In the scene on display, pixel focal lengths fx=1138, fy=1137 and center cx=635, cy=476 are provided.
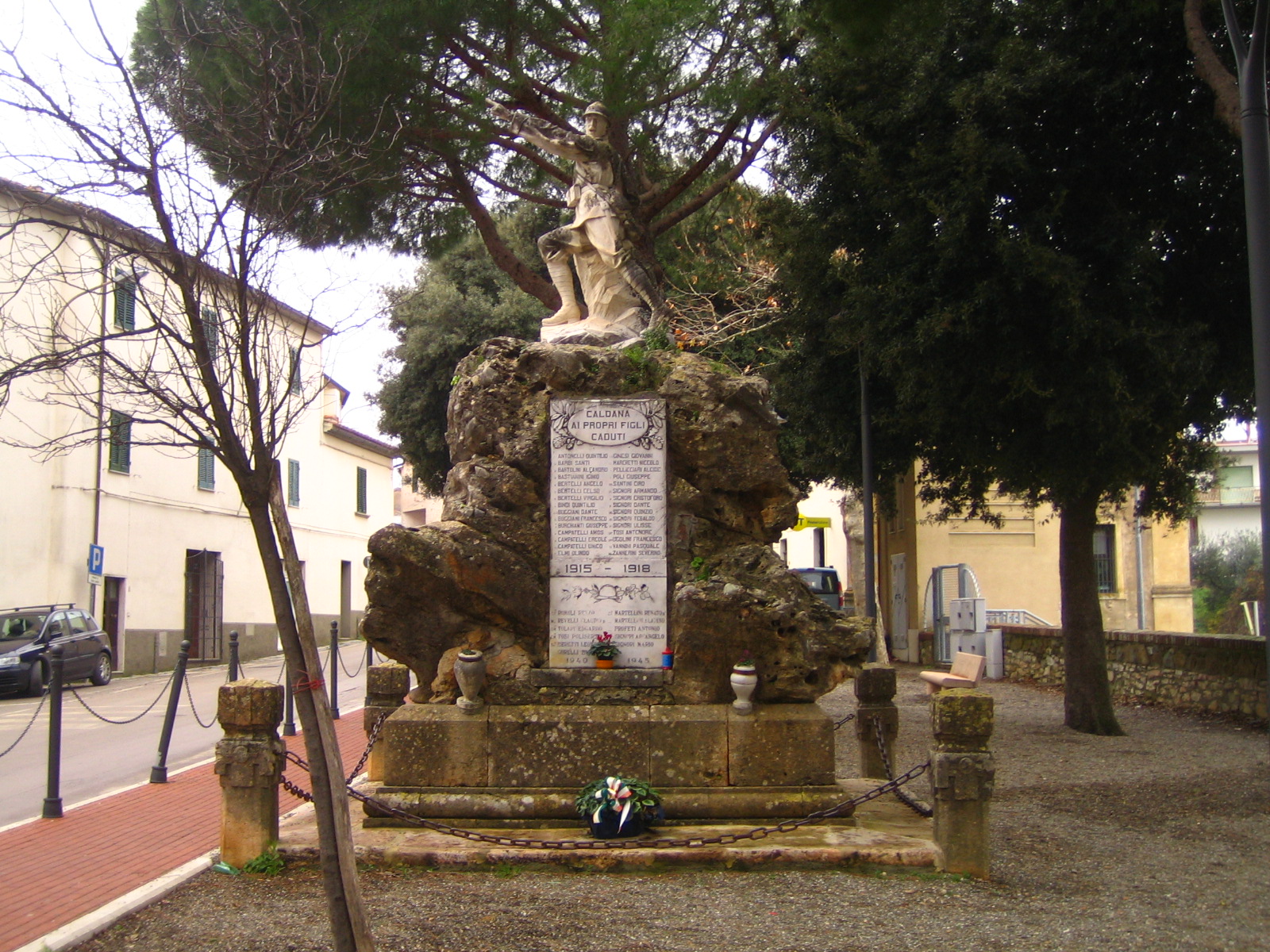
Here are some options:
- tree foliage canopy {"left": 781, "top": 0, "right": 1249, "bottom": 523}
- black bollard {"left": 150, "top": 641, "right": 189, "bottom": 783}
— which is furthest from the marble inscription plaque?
black bollard {"left": 150, "top": 641, "right": 189, "bottom": 783}

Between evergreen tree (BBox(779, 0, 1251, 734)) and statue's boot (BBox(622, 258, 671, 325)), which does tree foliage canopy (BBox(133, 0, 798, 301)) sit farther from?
statue's boot (BBox(622, 258, 671, 325))

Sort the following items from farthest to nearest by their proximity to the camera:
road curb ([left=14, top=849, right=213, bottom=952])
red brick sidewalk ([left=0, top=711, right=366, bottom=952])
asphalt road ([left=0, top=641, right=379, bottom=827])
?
asphalt road ([left=0, top=641, right=379, bottom=827])
red brick sidewalk ([left=0, top=711, right=366, bottom=952])
road curb ([left=14, top=849, right=213, bottom=952])

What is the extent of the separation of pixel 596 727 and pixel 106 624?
20.6 meters

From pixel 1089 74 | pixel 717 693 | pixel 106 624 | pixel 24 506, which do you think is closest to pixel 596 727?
pixel 717 693

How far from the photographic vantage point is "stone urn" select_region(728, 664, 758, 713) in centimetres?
683

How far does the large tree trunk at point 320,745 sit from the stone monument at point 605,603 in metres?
2.97

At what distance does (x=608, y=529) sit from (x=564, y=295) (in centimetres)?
230

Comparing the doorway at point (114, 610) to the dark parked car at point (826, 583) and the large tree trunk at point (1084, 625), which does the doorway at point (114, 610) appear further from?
the large tree trunk at point (1084, 625)

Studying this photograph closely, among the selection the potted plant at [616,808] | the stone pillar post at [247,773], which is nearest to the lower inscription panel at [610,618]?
the potted plant at [616,808]

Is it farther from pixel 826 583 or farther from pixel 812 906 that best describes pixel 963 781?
pixel 826 583

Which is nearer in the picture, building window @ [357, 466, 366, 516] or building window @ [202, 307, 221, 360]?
building window @ [202, 307, 221, 360]

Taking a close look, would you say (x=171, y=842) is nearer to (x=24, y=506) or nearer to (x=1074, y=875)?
(x=1074, y=875)

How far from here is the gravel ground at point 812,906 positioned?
16.7 feet

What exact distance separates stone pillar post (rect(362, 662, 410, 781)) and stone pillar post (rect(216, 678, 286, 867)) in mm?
2354
